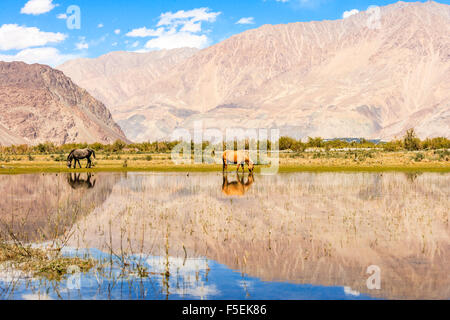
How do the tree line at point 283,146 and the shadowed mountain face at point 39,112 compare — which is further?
the shadowed mountain face at point 39,112

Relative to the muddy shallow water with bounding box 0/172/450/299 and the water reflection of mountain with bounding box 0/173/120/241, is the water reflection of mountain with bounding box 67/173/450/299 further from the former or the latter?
the water reflection of mountain with bounding box 0/173/120/241

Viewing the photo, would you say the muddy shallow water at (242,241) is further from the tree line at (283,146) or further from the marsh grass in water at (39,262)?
the tree line at (283,146)

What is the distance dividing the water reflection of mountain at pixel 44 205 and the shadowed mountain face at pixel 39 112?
127m

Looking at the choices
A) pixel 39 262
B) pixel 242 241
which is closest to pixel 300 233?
pixel 242 241

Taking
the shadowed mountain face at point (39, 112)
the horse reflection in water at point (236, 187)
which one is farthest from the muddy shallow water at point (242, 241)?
the shadowed mountain face at point (39, 112)

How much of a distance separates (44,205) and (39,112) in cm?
16278

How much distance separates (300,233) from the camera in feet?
47.1

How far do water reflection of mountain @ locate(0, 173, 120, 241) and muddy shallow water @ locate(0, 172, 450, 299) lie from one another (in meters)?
0.07

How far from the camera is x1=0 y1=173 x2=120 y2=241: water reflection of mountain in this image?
15281 mm

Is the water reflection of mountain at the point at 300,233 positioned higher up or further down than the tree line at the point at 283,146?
further down

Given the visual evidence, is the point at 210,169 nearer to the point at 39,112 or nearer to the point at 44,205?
the point at 44,205

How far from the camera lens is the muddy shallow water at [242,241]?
9.46 m

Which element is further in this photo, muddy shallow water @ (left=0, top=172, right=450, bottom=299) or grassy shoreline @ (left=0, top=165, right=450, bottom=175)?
grassy shoreline @ (left=0, top=165, right=450, bottom=175)

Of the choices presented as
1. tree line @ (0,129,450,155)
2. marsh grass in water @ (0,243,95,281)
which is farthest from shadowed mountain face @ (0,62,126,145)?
marsh grass in water @ (0,243,95,281)
